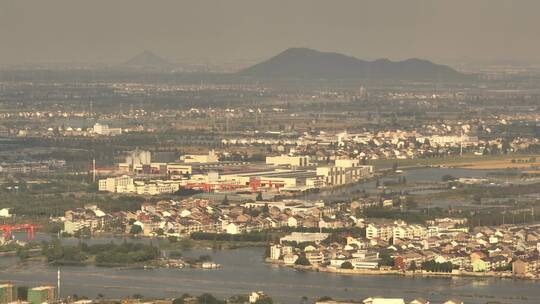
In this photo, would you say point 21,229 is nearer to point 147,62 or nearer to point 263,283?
point 263,283

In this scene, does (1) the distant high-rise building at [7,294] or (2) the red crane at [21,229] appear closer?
(1) the distant high-rise building at [7,294]

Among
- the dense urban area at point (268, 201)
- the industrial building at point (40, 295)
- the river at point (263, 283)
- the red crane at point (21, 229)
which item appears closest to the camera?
the industrial building at point (40, 295)

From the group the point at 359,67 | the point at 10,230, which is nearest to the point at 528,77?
the point at 359,67

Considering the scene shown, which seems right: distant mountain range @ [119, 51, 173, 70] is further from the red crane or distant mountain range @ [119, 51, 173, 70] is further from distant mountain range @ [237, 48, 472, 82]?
the red crane

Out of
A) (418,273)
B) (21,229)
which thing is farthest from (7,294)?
(21,229)

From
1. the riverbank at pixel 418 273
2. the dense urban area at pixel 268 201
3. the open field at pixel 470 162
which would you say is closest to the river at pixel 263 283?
the dense urban area at pixel 268 201

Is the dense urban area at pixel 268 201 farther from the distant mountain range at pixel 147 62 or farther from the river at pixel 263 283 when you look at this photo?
the distant mountain range at pixel 147 62

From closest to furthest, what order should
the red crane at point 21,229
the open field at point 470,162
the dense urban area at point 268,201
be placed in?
the dense urban area at point 268,201
the red crane at point 21,229
the open field at point 470,162
